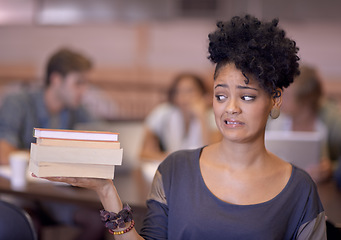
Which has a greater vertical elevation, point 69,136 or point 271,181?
point 69,136

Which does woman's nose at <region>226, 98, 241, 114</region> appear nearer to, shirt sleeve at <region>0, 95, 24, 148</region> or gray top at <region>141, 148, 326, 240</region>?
gray top at <region>141, 148, 326, 240</region>

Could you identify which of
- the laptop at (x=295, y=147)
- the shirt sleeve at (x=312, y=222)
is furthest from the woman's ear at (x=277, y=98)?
the laptop at (x=295, y=147)

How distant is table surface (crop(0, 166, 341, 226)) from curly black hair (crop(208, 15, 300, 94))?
2.39 feet

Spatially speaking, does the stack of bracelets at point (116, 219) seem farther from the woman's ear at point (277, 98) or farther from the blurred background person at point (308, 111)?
the blurred background person at point (308, 111)

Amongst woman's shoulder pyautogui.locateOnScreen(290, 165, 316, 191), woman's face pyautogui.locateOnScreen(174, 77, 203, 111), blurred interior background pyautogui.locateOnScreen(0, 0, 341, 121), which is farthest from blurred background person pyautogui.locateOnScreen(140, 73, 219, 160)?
woman's shoulder pyautogui.locateOnScreen(290, 165, 316, 191)

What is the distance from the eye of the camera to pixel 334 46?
4.50 m

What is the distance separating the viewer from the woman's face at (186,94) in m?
3.44

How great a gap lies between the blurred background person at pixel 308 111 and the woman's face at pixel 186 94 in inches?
24.5

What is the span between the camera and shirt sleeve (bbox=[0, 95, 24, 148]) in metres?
2.71

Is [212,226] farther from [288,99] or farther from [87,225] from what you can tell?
[288,99]

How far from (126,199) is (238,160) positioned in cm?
75

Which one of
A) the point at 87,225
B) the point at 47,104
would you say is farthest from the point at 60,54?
the point at 87,225

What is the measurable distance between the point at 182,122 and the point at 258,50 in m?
2.12

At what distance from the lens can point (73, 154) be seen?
115 centimetres
